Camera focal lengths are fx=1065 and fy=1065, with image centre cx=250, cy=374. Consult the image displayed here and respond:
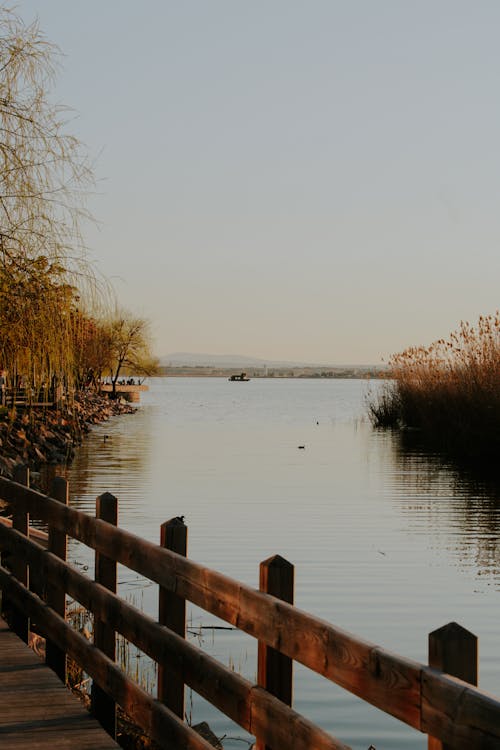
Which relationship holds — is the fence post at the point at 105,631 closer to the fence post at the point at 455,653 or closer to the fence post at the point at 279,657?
the fence post at the point at 279,657

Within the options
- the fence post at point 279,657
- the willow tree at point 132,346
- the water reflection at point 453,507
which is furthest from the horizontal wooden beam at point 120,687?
the willow tree at point 132,346

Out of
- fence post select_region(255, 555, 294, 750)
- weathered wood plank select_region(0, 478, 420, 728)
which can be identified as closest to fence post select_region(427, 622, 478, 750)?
weathered wood plank select_region(0, 478, 420, 728)

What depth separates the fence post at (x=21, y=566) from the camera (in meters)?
8.38

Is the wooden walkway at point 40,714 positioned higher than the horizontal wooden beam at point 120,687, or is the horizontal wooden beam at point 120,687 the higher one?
the horizontal wooden beam at point 120,687

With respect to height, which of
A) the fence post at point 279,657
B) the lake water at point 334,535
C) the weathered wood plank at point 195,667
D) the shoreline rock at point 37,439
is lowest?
the lake water at point 334,535

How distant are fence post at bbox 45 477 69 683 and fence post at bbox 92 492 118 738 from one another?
73 centimetres

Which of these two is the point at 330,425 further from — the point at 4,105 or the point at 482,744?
the point at 482,744

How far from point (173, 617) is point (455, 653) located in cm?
269

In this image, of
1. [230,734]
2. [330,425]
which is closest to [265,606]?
[230,734]

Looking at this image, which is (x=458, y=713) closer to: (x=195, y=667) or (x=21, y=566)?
(x=195, y=667)

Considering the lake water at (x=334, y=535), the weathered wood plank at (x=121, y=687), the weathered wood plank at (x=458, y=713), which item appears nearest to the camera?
the weathered wood plank at (x=458, y=713)

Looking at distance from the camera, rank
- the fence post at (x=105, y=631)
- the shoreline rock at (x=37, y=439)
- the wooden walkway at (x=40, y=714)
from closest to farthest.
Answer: the wooden walkway at (x=40, y=714) → the fence post at (x=105, y=631) → the shoreline rock at (x=37, y=439)

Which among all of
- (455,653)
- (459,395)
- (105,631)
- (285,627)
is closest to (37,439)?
(459,395)

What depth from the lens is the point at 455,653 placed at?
3.03 meters
